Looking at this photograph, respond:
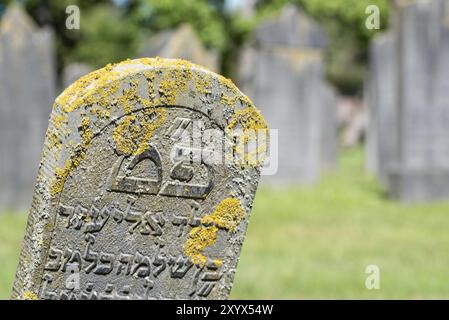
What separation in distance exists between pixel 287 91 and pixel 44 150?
14611 millimetres

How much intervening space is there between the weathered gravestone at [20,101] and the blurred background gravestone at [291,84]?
583 cm

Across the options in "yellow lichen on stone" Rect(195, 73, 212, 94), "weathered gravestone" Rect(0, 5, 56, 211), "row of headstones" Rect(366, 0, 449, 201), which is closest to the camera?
"yellow lichen on stone" Rect(195, 73, 212, 94)

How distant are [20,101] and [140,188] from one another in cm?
972

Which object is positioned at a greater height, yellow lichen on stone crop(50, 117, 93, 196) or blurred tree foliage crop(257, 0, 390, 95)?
blurred tree foliage crop(257, 0, 390, 95)

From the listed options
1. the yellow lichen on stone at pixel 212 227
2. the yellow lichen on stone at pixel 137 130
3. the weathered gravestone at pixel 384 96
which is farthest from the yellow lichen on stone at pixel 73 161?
the weathered gravestone at pixel 384 96

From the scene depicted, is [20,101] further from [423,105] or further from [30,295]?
[30,295]

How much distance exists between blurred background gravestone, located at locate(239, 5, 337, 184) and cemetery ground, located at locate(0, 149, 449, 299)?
2.84 m

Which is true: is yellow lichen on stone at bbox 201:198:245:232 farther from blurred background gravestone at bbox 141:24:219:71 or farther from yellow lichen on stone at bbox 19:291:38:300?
blurred background gravestone at bbox 141:24:219:71

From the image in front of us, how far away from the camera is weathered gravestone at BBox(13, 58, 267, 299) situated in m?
4.19

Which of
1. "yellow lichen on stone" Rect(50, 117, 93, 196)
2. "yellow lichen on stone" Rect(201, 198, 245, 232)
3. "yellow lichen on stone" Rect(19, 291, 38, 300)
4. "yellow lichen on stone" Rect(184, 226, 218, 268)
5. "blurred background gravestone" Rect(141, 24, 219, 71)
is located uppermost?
"blurred background gravestone" Rect(141, 24, 219, 71)

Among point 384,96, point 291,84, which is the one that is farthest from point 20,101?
point 384,96

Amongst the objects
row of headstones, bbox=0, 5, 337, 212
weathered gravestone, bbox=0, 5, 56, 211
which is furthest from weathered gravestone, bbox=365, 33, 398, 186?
weathered gravestone, bbox=0, 5, 56, 211

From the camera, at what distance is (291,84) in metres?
18.6

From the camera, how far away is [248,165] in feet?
15.1
